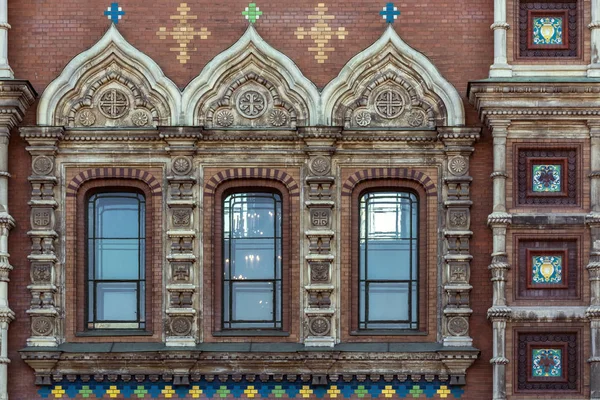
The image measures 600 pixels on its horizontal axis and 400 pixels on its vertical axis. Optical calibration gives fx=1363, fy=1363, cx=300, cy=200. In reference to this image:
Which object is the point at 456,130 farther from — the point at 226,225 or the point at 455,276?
A: the point at 226,225

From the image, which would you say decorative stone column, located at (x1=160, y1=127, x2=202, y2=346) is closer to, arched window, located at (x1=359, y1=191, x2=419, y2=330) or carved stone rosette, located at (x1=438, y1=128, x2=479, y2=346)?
arched window, located at (x1=359, y1=191, x2=419, y2=330)

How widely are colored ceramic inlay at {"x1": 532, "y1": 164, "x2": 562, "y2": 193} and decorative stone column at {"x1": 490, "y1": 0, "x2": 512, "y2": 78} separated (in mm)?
1220

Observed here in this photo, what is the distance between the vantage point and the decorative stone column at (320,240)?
1667 cm

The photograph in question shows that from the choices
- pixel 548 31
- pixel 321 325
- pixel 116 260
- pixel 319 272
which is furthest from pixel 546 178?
pixel 116 260

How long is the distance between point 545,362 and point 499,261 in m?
1.34

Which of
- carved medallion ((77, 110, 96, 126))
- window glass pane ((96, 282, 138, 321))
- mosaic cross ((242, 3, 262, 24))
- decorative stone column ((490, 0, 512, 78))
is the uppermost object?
mosaic cross ((242, 3, 262, 24))

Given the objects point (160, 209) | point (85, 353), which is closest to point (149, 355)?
point (85, 353)

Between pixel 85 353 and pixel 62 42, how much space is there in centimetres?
394

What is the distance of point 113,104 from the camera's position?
17.1 m

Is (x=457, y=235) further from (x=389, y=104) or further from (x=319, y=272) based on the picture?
(x=389, y=104)

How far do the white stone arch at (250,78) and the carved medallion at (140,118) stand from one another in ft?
Result: 1.60

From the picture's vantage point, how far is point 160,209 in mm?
16953

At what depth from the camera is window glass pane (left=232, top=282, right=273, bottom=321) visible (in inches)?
672

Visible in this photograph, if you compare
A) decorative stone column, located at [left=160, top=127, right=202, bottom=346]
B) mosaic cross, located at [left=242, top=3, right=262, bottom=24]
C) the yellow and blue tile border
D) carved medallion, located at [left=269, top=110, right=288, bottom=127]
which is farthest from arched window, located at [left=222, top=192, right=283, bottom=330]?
mosaic cross, located at [left=242, top=3, right=262, bottom=24]
